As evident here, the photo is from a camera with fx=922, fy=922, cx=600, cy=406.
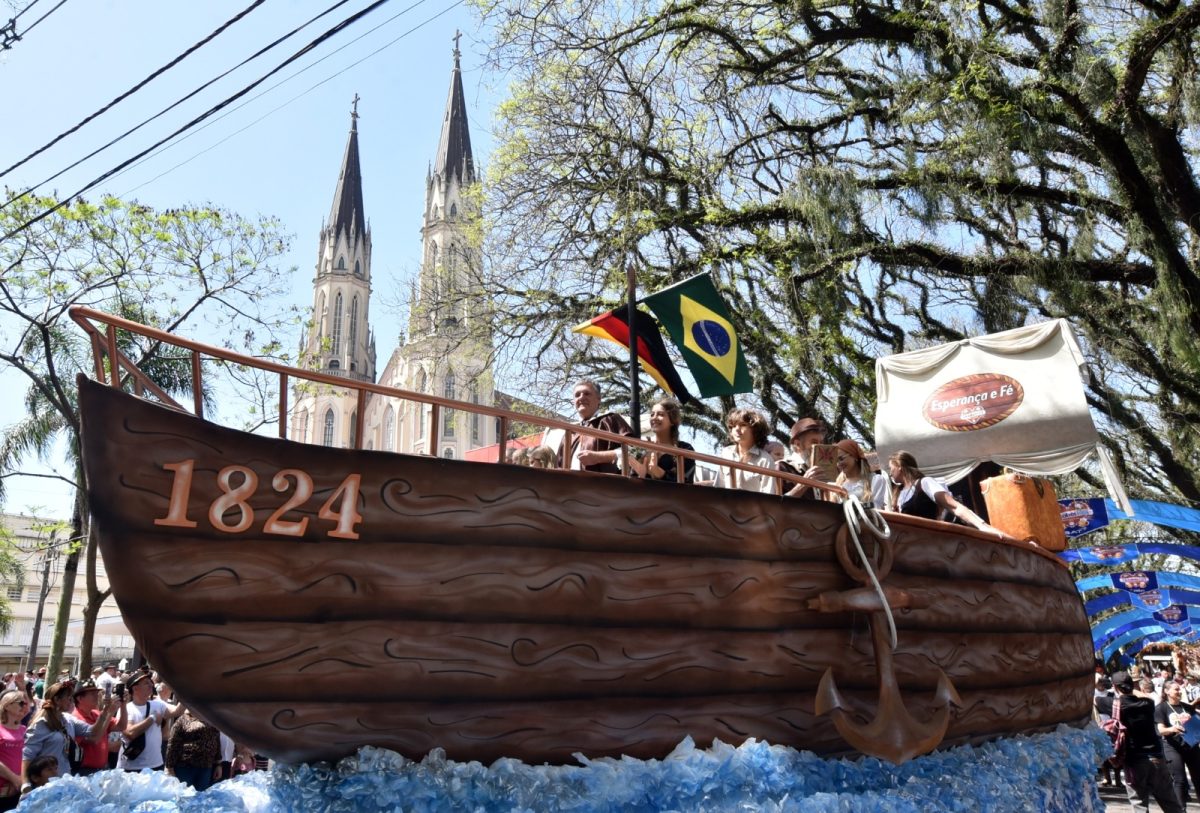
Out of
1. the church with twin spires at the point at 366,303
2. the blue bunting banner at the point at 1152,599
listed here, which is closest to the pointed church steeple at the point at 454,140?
the church with twin spires at the point at 366,303

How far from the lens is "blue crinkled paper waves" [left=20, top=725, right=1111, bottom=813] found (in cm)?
327

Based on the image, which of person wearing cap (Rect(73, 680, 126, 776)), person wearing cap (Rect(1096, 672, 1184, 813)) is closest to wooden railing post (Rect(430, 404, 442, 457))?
person wearing cap (Rect(73, 680, 126, 776))

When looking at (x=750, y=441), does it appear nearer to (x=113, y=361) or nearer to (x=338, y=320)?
(x=113, y=361)

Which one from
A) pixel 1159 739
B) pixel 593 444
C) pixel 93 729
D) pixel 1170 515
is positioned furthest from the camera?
pixel 1170 515

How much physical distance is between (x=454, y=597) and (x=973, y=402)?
546 centimetres

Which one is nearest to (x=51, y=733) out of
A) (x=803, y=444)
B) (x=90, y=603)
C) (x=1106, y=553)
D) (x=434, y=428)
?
(x=434, y=428)

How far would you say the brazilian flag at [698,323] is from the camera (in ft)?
17.8

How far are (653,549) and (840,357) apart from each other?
36.6 ft

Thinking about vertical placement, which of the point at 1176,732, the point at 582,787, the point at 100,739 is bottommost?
the point at 1176,732

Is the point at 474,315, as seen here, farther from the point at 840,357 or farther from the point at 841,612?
the point at 841,612

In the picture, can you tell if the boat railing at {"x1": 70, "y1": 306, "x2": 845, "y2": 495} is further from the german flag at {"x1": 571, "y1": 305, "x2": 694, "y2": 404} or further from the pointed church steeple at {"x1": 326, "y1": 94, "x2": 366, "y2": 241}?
the pointed church steeple at {"x1": 326, "y1": 94, "x2": 366, "y2": 241}

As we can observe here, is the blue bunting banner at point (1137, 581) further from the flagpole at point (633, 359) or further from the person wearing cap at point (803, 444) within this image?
the flagpole at point (633, 359)

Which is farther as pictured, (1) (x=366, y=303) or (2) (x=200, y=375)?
(1) (x=366, y=303)

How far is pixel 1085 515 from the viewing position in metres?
11.2
